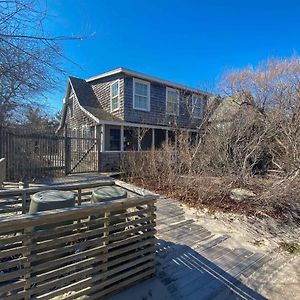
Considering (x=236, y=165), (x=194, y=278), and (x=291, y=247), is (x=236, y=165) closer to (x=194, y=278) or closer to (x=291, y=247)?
(x=291, y=247)

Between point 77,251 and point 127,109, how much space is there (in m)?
12.1

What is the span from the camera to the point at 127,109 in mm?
14305

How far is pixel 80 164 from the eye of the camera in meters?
12.9

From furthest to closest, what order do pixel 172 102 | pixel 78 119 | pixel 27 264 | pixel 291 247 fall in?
pixel 172 102 → pixel 78 119 → pixel 291 247 → pixel 27 264

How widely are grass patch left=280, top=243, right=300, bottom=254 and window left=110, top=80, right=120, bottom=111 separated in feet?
38.3

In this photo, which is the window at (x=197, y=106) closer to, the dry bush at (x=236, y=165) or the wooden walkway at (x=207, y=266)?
the dry bush at (x=236, y=165)

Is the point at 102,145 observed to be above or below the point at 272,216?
above

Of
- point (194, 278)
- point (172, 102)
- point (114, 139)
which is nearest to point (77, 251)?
point (194, 278)

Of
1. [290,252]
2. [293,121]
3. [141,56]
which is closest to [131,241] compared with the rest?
[290,252]

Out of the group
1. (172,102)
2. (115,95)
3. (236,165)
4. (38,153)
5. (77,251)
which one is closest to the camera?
(77,251)

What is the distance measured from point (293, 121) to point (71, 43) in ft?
20.1

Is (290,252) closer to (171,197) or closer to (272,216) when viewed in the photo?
(272,216)

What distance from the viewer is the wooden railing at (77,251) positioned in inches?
84.2

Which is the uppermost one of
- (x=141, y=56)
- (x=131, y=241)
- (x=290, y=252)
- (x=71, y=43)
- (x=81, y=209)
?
(x=141, y=56)
